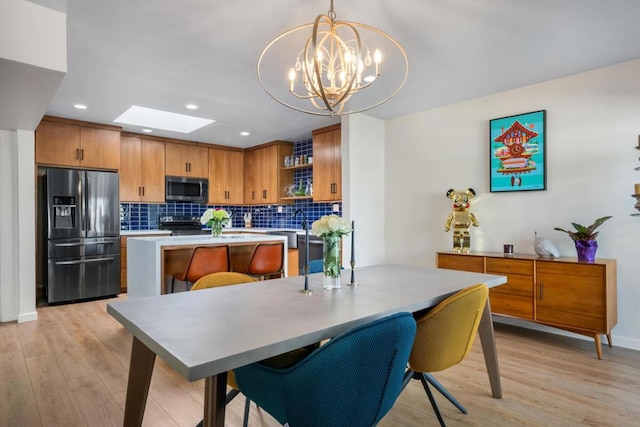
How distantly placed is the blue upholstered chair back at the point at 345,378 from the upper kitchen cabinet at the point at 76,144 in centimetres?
468

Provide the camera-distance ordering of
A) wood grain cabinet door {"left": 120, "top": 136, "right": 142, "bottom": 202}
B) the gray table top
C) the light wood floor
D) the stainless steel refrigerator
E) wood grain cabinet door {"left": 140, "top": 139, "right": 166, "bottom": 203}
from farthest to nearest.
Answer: wood grain cabinet door {"left": 140, "top": 139, "right": 166, "bottom": 203} → wood grain cabinet door {"left": 120, "top": 136, "right": 142, "bottom": 202} → the stainless steel refrigerator → the light wood floor → the gray table top

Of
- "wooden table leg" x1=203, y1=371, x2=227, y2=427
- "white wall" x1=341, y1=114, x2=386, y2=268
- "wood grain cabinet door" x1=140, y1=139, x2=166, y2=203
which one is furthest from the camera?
"wood grain cabinet door" x1=140, y1=139, x2=166, y2=203

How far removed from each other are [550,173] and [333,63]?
246cm

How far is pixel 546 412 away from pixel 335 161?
11.2 feet

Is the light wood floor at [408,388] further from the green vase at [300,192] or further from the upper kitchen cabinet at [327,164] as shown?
the green vase at [300,192]

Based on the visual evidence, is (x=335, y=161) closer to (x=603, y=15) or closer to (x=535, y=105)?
(x=535, y=105)

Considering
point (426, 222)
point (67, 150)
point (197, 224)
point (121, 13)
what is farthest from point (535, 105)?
point (67, 150)

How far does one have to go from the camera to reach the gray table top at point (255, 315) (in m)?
0.95

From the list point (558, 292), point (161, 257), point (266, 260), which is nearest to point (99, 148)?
point (161, 257)

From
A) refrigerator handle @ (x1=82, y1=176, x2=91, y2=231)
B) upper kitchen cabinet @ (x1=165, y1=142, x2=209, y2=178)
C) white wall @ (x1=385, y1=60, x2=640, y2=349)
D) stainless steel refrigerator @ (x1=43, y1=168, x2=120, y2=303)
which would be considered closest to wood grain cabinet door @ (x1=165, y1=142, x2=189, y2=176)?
upper kitchen cabinet @ (x1=165, y1=142, x2=209, y2=178)

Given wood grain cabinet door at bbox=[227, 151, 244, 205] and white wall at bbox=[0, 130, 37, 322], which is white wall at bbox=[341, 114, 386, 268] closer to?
wood grain cabinet door at bbox=[227, 151, 244, 205]

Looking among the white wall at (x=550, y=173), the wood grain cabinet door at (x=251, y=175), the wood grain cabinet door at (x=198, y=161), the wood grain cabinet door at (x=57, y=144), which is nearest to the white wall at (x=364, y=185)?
the white wall at (x=550, y=173)

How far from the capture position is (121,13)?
2.14m

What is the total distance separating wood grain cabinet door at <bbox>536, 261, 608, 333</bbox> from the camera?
2709 mm
